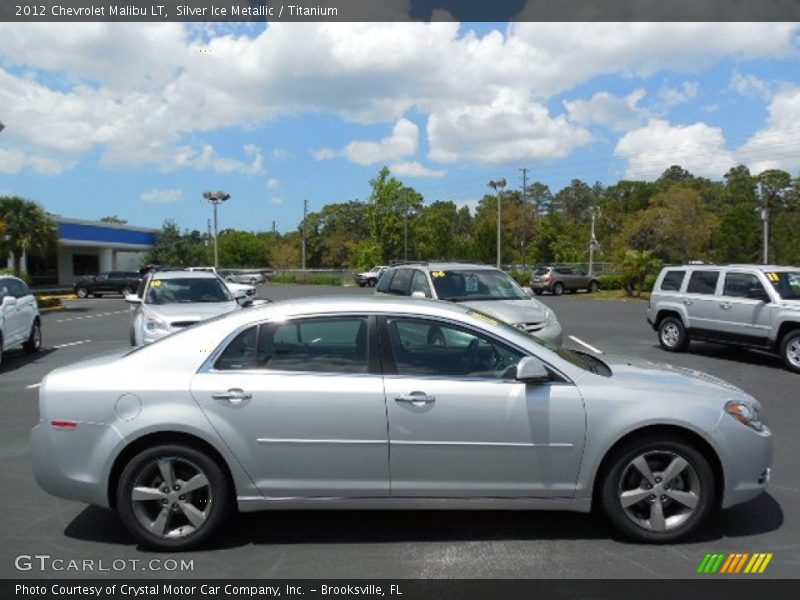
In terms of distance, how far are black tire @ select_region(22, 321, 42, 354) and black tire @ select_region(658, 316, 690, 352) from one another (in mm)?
12812

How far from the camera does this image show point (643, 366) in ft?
16.6

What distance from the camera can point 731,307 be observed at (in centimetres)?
1230

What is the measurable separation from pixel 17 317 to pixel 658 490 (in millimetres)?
12342

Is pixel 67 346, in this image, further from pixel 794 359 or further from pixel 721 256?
pixel 721 256

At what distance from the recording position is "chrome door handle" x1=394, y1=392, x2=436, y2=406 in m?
4.28

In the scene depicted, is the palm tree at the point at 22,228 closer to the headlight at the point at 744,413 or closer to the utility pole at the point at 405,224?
the headlight at the point at 744,413

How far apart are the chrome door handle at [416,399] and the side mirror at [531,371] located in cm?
57

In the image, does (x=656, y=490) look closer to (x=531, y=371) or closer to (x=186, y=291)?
(x=531, y=371)

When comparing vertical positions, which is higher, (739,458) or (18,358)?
(739,458)

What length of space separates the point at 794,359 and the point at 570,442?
8.60 meters

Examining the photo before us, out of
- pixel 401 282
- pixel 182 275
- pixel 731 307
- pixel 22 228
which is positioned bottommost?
pixel 731 307

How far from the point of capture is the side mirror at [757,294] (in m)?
11.7

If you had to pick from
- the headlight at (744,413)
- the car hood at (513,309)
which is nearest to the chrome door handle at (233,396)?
the headlight at (744,413)

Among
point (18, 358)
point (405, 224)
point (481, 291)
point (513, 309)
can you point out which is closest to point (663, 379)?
point (513, 309)
